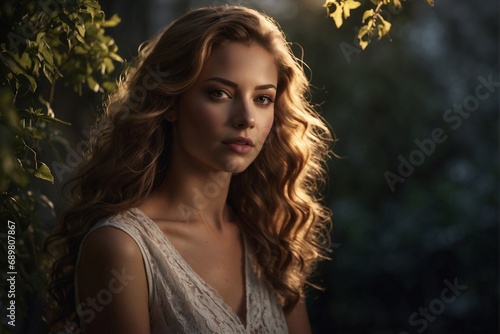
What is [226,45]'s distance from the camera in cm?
237

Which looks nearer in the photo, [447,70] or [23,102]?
[23,102]

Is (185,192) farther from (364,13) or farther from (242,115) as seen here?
(364,13)

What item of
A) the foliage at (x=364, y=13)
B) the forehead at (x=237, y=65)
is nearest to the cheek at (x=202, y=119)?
the forehead at (x=237, y=65)

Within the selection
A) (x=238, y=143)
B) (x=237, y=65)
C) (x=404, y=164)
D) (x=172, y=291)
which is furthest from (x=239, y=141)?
(x=404, y=164)

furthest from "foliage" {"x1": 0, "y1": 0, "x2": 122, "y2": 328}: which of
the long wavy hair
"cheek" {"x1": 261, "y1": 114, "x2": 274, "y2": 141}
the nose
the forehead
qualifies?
"cheek" {"x1": 261, "y1": 114, "x2": 274, "y2": 141}

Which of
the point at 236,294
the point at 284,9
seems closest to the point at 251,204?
the point at 236,294

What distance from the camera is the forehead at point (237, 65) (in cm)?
233

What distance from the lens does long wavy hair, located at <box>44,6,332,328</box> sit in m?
2.37

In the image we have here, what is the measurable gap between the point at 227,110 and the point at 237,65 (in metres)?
0.16

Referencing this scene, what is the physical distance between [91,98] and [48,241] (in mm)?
1837

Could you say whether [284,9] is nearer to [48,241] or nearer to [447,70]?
[447,70]

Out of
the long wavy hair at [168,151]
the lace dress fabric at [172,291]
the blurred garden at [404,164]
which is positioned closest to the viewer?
the lace dress fabric at [172,291]

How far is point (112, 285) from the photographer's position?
212cm

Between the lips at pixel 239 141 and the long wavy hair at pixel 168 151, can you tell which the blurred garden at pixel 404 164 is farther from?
the lips at pixel 239 141
